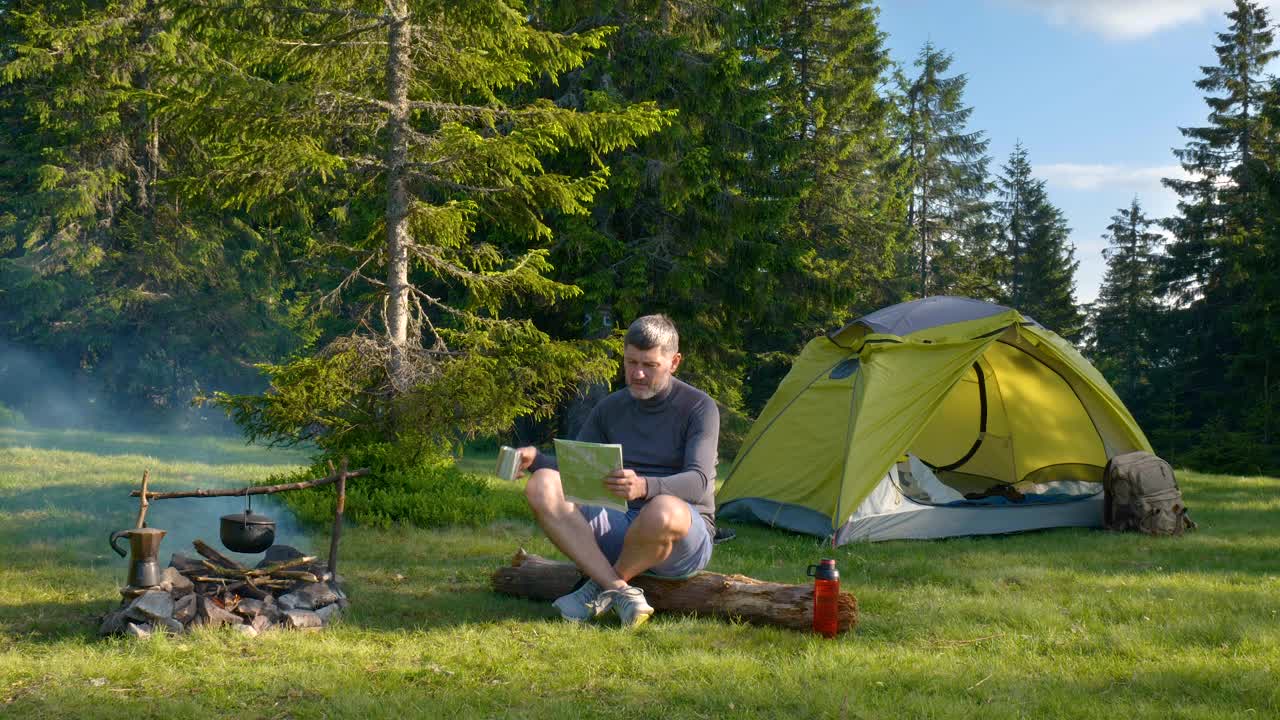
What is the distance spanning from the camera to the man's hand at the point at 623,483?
388 cm

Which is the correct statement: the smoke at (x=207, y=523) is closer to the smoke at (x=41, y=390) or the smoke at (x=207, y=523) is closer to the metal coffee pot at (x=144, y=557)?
the metal coffee pot at (x=144, y=557)

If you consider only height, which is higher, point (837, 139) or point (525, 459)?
point (837, 139)

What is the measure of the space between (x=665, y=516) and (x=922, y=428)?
4.59 meters

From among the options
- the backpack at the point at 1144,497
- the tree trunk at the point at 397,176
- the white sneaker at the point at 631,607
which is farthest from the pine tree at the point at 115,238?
the white sneaker at the point at 631,607

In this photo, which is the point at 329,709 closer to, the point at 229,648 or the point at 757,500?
the point at 229,648

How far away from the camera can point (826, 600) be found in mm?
4230

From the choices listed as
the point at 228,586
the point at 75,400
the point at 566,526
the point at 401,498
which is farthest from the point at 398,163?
the point at 75,400

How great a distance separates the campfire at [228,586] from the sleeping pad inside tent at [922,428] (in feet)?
12.4

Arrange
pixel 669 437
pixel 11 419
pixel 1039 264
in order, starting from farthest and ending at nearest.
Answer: pixel 1039 264 → pixel 11 419 → pixel 669 437

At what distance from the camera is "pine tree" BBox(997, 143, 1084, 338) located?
31.6 metres

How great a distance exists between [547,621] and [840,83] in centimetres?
1744

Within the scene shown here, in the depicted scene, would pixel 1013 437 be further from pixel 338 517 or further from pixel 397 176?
pixel 338 517

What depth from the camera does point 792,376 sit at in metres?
8.55

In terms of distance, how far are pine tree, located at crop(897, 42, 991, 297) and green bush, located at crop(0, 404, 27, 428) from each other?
1983 centimetres
